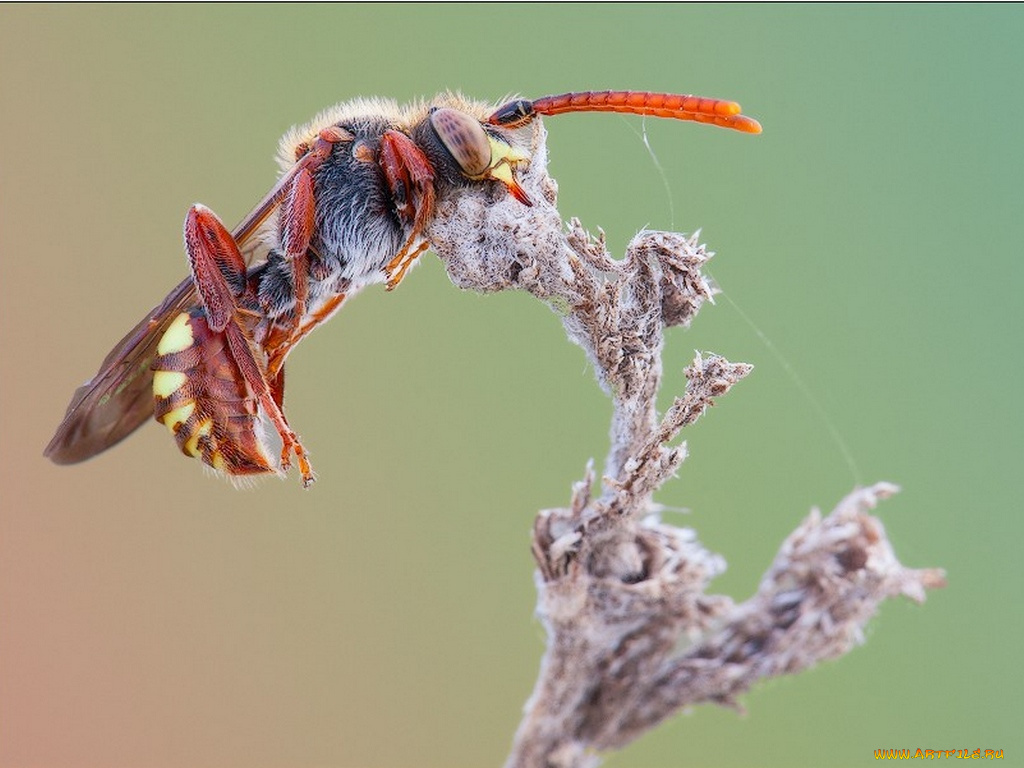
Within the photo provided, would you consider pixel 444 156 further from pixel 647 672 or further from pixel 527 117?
pixel 647 672

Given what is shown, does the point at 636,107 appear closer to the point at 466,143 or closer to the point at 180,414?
the point at 466,143

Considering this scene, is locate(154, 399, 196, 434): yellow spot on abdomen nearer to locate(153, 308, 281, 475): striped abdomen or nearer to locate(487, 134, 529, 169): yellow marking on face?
locate(153, 308, 281, 475): striped abdomen

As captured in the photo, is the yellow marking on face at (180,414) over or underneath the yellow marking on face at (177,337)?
underneath

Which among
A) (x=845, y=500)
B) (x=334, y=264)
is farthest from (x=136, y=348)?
(x=845, y=500)

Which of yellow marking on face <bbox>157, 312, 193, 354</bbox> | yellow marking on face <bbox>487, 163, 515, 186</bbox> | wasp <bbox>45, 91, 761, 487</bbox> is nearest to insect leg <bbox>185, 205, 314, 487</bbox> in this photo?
wasp <bbox>45, 91, 761, 487</bbox>

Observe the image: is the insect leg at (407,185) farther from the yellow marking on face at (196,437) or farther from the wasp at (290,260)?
the yellow marking on face at (196,437)

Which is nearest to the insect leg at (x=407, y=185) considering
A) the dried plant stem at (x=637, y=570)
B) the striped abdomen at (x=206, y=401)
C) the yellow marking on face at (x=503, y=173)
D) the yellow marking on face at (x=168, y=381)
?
the yellow marking on face at (x=503, y=173)
